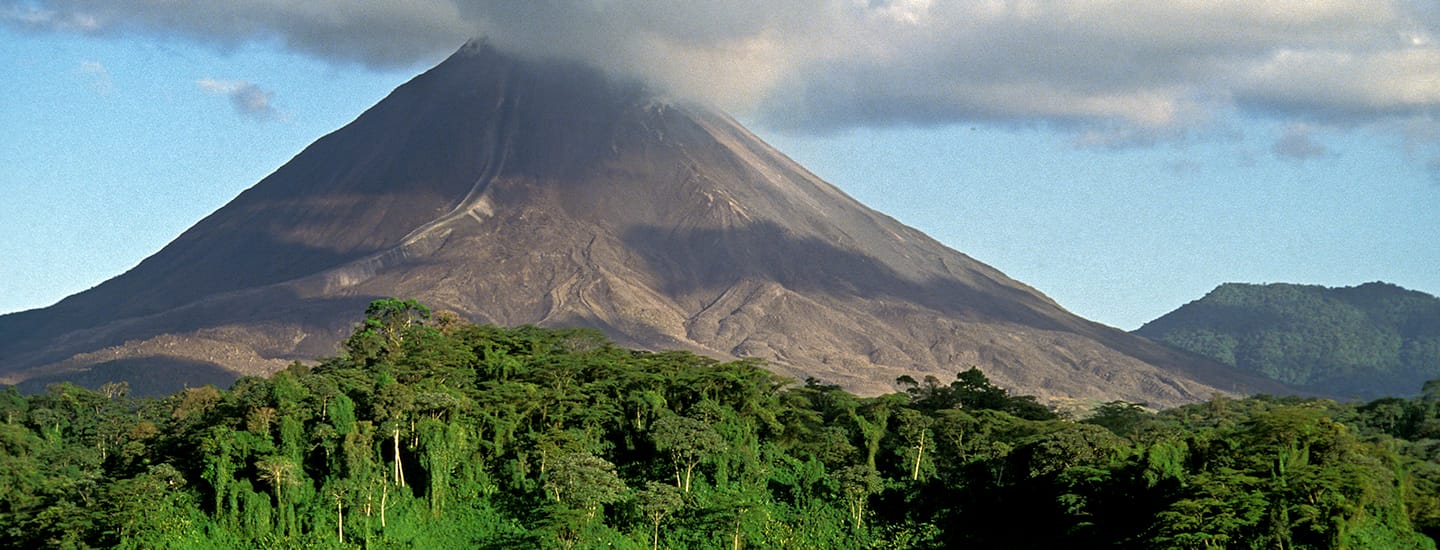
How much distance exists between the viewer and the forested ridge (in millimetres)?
41375

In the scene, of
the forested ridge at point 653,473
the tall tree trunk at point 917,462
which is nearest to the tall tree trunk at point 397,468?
the forested ridge at point 653,473

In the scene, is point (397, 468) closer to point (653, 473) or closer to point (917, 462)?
point (653, 473)

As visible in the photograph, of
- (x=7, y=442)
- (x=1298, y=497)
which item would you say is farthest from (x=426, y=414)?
(x=1298, y=497)

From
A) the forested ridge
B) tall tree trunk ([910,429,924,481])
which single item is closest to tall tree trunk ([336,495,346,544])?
the forested ridge

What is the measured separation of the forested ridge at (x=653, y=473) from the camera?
136ft

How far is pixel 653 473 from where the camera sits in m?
49.4

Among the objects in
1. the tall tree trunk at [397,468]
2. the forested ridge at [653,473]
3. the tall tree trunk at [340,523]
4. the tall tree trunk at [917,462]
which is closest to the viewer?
the forested ridge at [653,473]

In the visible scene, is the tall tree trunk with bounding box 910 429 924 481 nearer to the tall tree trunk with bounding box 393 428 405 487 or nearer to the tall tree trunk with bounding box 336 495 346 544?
the tall tree trunk with bounding box 393 428 405 487

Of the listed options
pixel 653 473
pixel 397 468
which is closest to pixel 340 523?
pixel 397 468

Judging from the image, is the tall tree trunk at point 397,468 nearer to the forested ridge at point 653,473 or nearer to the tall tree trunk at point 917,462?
the forested ridge at point 653,473

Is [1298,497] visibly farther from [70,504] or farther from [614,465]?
[70,504]

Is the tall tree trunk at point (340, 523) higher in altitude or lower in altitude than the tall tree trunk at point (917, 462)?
lower

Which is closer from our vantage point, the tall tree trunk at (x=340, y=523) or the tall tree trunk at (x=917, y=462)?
the tall tree trunk at (x=340, y=523)

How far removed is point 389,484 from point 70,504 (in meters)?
8.42
